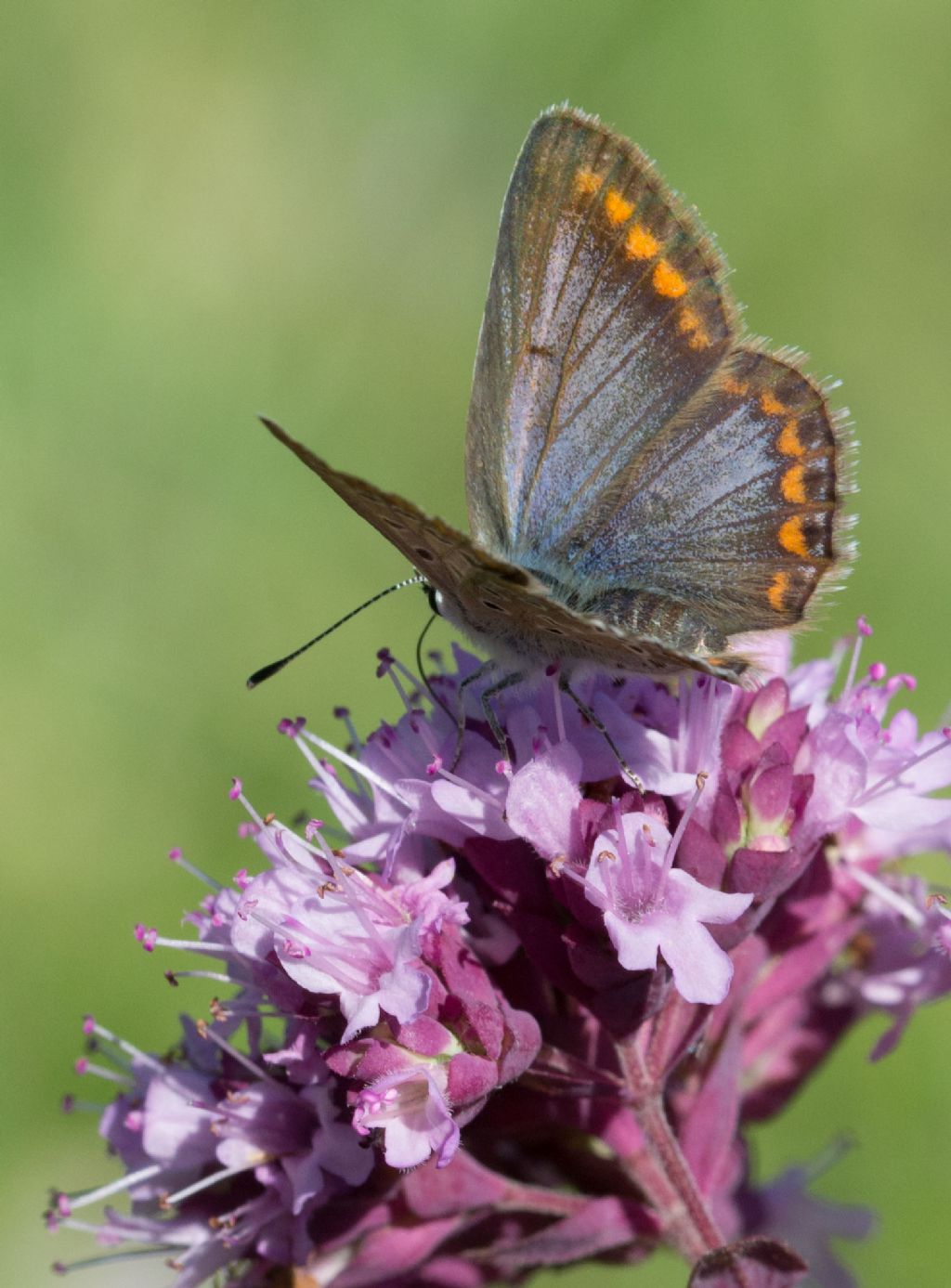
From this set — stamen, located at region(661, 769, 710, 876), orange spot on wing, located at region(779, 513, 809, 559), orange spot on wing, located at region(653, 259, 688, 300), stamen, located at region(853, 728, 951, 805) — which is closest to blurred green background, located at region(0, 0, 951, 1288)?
stamen, located at region(853, 728, 951, 805)

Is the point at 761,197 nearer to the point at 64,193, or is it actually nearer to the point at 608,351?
the point at 64,193

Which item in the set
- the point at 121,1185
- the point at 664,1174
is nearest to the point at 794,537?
the point at 664,1174

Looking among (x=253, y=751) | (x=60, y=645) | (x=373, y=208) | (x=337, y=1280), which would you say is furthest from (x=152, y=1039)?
(x=373, y=208)

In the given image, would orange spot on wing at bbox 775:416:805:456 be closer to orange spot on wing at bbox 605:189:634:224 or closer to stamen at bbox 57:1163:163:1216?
orange spot on wing at bbox 605:189:634:224

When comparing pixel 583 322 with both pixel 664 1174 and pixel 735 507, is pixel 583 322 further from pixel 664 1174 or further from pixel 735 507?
pixel 664 1174

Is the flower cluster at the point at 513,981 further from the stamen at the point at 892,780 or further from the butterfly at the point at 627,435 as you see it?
the butterfly at the point at 627,435
